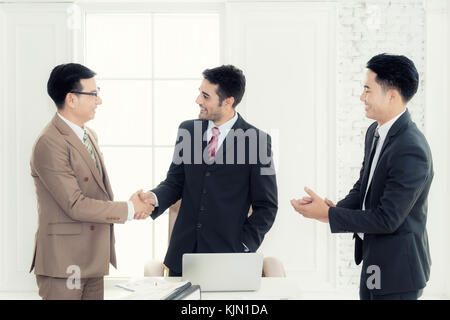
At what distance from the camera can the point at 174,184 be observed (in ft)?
9.28

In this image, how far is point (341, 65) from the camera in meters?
4.03

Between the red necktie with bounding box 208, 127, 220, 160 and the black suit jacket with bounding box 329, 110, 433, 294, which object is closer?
the black suit jacket with bounding box 329, 110, 433, 294

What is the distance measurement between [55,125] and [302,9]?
7.92 ft

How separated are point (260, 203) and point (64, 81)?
1.21 meters

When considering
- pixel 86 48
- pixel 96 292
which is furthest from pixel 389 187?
pixel 86 48

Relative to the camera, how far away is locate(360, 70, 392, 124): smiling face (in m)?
2.17

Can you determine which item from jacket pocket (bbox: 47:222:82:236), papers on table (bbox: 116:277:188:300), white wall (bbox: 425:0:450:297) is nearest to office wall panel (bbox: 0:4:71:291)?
jacket pocket (bbox: 47:222:82:236)

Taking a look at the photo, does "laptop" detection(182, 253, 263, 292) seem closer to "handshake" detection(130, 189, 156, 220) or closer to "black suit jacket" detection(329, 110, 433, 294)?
"black suit jacket" detection(329, 110, 433, 294)

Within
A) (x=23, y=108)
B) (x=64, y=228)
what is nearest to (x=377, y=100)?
(x=64, y=228)

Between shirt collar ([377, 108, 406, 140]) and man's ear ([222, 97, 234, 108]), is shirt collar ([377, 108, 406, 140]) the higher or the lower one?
the lower one

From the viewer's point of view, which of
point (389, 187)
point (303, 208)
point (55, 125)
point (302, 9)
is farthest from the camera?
point (302, 9)

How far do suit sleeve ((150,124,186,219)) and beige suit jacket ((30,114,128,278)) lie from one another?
0.35 metres

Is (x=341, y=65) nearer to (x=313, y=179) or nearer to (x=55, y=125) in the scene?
(x=313, y=179)

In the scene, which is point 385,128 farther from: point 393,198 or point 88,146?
point 88,146
